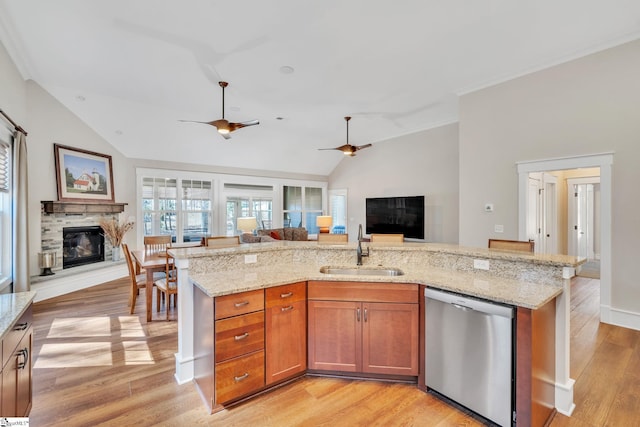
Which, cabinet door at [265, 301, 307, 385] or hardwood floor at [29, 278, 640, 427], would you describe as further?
cabinet door at [265, 301, 307, 385]

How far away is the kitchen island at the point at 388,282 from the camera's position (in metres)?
1.87

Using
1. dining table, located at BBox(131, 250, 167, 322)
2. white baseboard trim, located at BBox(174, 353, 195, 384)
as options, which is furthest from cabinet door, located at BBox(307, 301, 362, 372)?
dining table, located at BBox(131, 250, 167, 322)

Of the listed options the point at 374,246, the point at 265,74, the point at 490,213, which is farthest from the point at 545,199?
the point at 265,74

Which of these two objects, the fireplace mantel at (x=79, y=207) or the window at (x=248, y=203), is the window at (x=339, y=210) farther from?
the fireplace mantel at (x=79, y=207)

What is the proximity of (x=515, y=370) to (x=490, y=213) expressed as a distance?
330cm

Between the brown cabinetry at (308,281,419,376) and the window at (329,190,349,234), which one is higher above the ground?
the window at (329,190,349,234)

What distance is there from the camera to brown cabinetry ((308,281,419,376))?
7.23 feet

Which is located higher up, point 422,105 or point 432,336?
point 422,105

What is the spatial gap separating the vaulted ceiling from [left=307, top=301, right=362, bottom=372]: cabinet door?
2.78 metres

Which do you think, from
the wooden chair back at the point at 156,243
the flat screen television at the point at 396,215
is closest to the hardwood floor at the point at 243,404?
the wooden chair back at the point at 156,243

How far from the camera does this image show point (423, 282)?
214 cm

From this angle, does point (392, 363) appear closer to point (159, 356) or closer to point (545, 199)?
point (159, 356)

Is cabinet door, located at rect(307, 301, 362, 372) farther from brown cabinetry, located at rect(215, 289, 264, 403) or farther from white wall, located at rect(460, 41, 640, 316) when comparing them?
white wall, located at rect(460, 41, 640, 316)

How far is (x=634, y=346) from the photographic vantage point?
9.61ft
